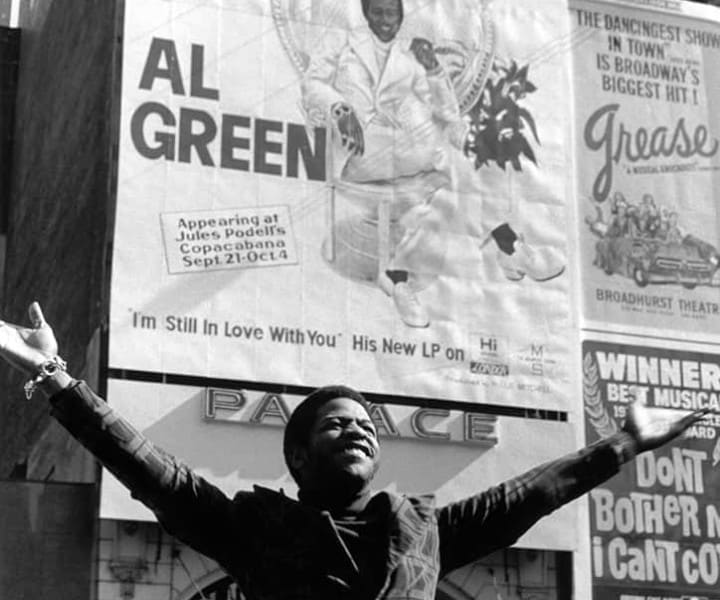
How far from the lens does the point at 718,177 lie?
31141 millimetres

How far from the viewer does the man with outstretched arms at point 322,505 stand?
496 cm

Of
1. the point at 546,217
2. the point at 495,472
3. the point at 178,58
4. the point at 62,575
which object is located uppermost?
the point at 178,58

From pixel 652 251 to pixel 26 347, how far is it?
2586 cm

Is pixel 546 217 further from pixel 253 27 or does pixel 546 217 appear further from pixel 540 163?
pixel 253 27

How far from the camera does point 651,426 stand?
17.7 ft

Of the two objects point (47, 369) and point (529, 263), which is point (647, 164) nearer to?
point (529, 263)

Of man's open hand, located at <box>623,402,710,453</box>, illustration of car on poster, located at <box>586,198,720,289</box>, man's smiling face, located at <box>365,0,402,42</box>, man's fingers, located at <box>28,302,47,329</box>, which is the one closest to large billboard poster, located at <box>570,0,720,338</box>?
illustration of car on poster, located at <box>586,198,720,289</box>

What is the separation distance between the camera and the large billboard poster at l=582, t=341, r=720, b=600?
28031 millimetres

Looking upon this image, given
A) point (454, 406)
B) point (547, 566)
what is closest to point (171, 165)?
point (454, 406)

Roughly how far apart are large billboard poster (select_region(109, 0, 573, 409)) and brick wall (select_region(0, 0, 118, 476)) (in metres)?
0.92

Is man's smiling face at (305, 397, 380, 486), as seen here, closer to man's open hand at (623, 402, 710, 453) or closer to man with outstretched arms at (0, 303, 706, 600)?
man with outstretched arms at (0, 303, 706, 600)

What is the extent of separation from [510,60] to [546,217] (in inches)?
109

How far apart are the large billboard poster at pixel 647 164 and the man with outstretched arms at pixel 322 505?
80.0 feet

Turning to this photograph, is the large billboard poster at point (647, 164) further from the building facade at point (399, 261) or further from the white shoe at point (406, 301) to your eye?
the white shoe at point (406, 301)
